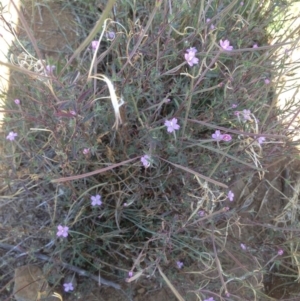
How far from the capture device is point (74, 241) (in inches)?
57.1

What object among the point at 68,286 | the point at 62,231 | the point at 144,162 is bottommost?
the point at 68,286

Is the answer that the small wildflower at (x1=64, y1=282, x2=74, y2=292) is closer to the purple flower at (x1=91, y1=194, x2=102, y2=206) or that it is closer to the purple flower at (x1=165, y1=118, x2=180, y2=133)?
the purple flower at (x1=91, y1=194, x2=102, y2=206)

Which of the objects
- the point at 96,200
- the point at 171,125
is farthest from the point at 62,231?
the point at 171,125

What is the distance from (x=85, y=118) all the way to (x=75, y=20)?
810 mm

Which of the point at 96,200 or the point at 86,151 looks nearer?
the point at 86,151

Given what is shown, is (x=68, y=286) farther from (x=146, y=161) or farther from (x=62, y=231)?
(x=146, y=161)

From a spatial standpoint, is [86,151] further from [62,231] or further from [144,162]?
[62,231]

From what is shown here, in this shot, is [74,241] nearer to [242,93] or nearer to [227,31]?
[242,93]

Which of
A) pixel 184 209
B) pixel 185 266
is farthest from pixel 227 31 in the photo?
pixel 185 266

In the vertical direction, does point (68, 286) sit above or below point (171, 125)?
below

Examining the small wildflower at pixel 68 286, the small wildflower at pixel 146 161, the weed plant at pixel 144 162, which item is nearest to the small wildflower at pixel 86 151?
the weed plant at pixel 144 162

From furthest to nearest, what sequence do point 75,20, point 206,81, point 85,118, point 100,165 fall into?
point 75,20
point 206,81
point 100,165
point 85,118

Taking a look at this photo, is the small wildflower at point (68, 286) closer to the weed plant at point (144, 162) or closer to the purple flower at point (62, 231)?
the weed plant at point (144, 162)

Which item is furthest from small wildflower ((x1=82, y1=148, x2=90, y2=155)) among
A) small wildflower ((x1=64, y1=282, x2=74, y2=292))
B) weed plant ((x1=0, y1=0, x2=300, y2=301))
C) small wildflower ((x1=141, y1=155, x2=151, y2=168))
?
small wildflower ((x1=64, y1=282, x2=74, y2=292))
